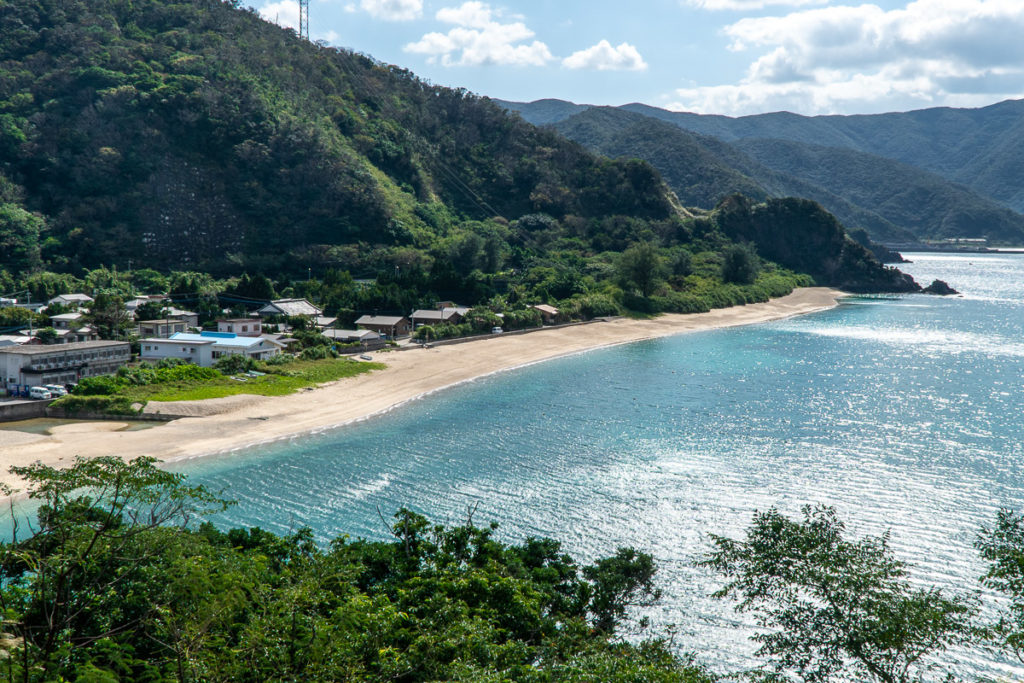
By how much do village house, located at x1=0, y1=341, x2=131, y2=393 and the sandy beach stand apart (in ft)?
24.5

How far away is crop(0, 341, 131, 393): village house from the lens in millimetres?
43688

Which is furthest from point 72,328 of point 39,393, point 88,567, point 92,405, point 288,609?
point 288,609

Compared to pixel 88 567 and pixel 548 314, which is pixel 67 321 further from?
pixel 88 567

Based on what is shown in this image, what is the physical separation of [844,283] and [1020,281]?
40839 mm

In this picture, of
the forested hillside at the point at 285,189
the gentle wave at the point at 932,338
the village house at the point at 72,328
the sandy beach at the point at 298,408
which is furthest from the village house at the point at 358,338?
the gentle wave at the point at 932,338

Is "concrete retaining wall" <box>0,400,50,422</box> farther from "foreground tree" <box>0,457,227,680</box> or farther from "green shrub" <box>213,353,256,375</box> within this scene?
"foreground tree" <box>0,457,227,680</box>

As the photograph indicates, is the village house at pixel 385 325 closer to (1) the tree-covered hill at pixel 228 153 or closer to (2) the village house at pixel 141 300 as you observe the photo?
(2) the village house at pixel 141 300

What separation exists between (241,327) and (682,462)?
3763 cm

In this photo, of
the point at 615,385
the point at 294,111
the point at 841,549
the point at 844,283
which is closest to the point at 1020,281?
the point at 844,283

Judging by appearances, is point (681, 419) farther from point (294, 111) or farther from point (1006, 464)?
point (294, 111)

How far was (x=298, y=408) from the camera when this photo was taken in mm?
44500

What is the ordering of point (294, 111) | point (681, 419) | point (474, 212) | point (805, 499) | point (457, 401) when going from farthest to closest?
point (474, 212), point (294, 111), point (457, 401), point (681, 419), point (805, 499)

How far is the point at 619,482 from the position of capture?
3306 cm

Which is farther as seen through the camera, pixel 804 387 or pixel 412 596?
pixel 804 387
